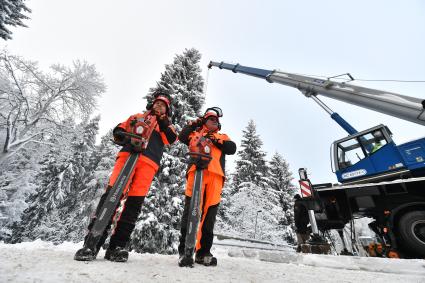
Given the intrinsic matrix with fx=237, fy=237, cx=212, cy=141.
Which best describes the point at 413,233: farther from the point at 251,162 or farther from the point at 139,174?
the point at 251,162

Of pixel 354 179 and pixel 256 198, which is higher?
pixel 256 198

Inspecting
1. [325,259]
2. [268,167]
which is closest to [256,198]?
[268,167]

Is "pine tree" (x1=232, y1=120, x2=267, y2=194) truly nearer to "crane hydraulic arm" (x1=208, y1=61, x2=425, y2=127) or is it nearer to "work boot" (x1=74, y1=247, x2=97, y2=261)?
"crane hydraulic arm" (x1=208, y1=61, x2=425, y2=127)

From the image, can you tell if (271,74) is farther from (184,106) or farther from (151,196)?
(151,196)

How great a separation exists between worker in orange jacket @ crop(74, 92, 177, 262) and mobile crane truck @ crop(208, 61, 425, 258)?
4.49 meters

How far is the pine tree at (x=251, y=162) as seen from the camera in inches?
891

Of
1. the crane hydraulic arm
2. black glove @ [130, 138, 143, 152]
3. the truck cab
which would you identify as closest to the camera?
black glove @ [130, 138, 143, 152]

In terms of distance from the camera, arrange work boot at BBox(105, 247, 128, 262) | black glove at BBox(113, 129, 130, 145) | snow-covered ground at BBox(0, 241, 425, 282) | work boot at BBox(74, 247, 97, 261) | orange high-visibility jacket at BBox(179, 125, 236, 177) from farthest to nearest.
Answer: orange high-visibility jacket at BBox(179, 125, 236, 177) < black glove at BBox(113, 129, 130, 145) < work boot at BBox(105, 247, 128, 262) < work boot at BBox(74, 247, 97, 261) < snow-covered ground at BBox(0, 241, 425, 282)

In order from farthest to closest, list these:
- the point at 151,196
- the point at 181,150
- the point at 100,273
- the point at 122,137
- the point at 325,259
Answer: the point at 181,150, the point at 151,196, the point at 325,259, the point at 122,137, the point at 100,273

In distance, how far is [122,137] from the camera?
313 cm

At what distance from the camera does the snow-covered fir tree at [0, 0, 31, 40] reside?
10289 millimetres

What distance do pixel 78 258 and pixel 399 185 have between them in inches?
263

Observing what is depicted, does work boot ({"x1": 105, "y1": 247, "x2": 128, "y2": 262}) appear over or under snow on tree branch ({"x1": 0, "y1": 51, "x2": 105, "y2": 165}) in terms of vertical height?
under

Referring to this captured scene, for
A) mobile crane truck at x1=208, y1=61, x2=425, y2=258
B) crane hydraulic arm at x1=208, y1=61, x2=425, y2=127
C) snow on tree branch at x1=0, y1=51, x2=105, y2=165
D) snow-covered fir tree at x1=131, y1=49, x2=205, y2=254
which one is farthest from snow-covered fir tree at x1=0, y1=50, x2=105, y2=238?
mobile crane truck at x1=208, y1=61, x2=425, y2=258
